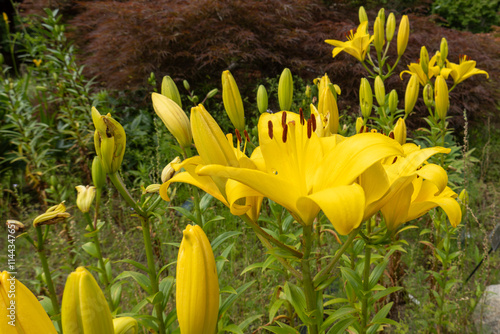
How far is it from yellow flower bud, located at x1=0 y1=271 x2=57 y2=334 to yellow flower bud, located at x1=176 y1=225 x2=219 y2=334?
140mm

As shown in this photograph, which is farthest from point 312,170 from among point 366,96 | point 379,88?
point 379,88

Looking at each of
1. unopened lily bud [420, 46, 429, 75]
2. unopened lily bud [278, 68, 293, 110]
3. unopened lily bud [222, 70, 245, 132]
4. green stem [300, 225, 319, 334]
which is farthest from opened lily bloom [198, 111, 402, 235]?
unopened lily bud [420, 46, 429, 75]

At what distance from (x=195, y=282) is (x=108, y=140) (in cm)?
41

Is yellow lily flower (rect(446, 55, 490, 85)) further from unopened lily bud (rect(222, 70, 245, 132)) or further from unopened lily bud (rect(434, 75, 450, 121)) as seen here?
unopened lily bud (rect(222, 70, 245, 132))

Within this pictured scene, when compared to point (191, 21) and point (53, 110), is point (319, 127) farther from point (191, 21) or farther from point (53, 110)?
point (53, 110)

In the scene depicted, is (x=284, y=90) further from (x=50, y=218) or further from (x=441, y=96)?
(x=441, y=96)

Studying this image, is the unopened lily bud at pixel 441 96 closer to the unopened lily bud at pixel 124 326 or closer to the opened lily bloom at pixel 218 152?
the opened lily bloom at pixel 218 152

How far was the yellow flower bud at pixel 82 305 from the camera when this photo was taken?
34cm

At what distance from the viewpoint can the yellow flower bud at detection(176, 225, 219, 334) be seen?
380 mm

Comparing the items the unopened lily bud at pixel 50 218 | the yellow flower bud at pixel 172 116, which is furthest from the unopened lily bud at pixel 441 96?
the unopened lily bud at pixel 50 218

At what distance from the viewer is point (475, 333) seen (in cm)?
157

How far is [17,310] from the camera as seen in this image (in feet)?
1.09

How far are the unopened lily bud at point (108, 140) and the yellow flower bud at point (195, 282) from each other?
0.37m

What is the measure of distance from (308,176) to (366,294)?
1.77 ft
